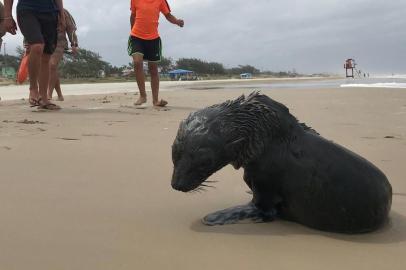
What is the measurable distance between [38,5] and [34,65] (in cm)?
75

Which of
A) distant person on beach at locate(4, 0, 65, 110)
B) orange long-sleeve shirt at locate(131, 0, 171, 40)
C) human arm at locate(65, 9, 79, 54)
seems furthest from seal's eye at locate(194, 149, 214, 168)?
human arm at locate(65, 9, 79, 54)

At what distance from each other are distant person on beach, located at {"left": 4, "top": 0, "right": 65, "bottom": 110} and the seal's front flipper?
4.59 metres

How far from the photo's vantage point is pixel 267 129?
209 centimetres

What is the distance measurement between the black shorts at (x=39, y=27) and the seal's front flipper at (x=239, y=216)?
4608 mm

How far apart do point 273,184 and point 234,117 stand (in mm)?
338

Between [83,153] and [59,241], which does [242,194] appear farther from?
[83,153]

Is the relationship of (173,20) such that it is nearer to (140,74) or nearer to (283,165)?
(140,74)

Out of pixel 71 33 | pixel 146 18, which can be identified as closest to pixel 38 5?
pixel 146 18

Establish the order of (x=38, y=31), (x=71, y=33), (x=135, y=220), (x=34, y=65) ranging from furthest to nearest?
(x=71, y=33)
(x=34, y=65)
(x=38, y=31)
(x=135, y=220)

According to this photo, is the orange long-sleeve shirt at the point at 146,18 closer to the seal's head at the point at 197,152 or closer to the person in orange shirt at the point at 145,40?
the person in orange shirt at the point at 145,40

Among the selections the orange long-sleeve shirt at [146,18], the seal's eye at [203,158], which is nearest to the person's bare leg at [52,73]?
the orange long-sleeve shirt at [146,18]

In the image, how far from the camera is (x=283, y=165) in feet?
6.82

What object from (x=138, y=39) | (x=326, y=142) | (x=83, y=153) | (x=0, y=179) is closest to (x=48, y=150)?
(x=83, y=153)

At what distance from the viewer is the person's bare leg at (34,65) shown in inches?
237
